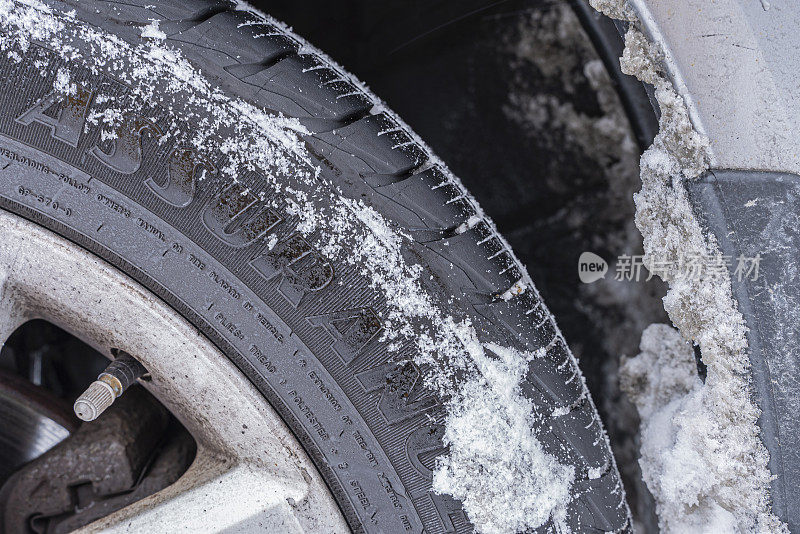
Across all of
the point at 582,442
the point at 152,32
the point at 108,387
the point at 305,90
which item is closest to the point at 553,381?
the point at 582,442

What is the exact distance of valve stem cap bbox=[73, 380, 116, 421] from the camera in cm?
105

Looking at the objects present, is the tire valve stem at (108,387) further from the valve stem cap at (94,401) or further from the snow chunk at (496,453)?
the snow chunk at (496,453)

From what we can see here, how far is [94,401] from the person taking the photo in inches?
41.2

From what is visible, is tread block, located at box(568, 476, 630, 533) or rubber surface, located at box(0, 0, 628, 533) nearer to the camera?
rubber surface, located at box(0, 0, 628, 533)

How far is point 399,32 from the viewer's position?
1713 millimetres

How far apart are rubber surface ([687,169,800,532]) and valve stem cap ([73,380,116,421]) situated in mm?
1168

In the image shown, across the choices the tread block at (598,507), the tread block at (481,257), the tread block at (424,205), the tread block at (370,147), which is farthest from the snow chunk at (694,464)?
the tread block at (370,147)

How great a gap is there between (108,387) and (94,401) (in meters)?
0.04

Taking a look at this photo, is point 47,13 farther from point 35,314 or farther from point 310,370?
point 310,370

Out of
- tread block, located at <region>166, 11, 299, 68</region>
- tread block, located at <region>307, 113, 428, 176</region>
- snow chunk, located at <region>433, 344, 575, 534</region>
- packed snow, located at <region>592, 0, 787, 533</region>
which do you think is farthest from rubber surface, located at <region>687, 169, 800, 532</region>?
tread block, located at <region>166, 11, 299, 68</region>

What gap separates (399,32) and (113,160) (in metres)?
1.02

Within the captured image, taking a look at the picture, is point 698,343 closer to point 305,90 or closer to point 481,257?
point 481,257

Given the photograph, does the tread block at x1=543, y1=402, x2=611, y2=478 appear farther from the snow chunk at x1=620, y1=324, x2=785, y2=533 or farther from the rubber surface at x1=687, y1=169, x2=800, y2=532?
the rubber surface at x1=687, y1=169, x2=800, y2=532

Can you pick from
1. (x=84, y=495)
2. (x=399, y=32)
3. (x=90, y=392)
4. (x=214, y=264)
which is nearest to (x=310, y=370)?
(x=214, y=264)
